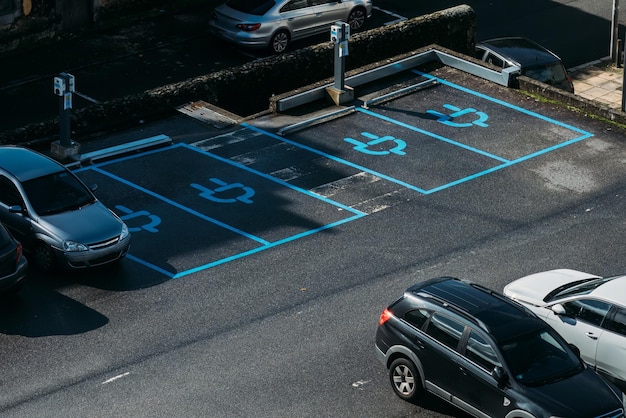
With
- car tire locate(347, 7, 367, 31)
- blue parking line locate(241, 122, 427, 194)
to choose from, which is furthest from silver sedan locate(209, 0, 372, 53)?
blue parking line locate(241, 122, 427, 194)

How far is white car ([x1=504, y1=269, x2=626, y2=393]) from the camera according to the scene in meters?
16.4

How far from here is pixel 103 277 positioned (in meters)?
19.5

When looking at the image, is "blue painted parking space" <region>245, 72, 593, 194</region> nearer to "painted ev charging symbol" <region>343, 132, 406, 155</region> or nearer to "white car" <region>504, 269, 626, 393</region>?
"painted ev charging symbol" <region>343, 132, 406, 155</region>

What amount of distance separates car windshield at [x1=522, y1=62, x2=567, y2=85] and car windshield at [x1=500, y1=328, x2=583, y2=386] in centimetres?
1376

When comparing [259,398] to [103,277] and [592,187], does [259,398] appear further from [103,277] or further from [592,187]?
[592,187]

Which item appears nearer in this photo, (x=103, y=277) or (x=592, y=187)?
(x=103, y=277)

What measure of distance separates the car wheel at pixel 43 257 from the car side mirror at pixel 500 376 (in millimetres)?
7684

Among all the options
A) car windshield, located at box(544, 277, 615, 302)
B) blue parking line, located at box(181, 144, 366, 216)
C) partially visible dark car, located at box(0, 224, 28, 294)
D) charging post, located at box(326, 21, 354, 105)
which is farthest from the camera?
charging post, located at box(326, 21, 354, 105)

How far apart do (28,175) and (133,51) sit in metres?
11.5

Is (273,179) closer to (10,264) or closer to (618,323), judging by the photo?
(10,264)

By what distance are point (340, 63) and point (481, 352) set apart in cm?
1163

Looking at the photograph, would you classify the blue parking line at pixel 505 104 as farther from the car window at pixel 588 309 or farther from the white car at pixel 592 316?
the car window at pixel 588 309

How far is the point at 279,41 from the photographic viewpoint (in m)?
31.3

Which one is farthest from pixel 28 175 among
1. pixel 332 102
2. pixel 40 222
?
pixel 332 102
